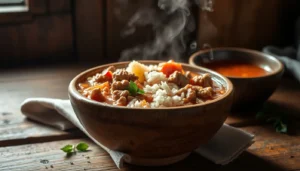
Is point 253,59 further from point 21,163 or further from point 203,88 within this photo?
point 21,163

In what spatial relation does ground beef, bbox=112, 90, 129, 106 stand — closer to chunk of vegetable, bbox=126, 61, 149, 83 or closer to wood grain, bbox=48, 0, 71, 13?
chunk of vegetable, bbox=126, 61, 149, 83

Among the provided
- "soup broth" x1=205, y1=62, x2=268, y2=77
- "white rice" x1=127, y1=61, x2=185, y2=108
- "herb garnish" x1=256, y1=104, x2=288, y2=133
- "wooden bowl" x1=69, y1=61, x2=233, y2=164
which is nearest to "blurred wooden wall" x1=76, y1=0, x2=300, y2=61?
"soup broth" x1=205, y1=62, x2=268, y2=77

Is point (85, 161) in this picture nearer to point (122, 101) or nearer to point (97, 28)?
point (122, 101)

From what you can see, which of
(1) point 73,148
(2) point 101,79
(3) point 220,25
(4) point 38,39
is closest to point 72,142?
(1) point 73,148

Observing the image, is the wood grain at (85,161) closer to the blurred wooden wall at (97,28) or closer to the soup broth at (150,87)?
the soup broth at (150,87)

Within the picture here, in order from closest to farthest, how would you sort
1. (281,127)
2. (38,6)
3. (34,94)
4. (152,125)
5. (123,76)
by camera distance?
(152,125)
(123,76)
(281,127)
(34,94)
(38,6)

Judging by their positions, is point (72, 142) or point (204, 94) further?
point (72, 142)

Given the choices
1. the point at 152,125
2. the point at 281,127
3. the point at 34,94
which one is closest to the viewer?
the point at 152,125

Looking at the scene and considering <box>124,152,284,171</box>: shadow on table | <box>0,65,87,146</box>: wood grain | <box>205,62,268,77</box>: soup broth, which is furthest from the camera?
<box>205,62,268,77</box>: soup broth
